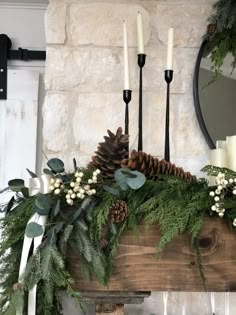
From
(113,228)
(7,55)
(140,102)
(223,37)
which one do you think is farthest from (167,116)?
(7,55)

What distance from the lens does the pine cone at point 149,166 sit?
1229 mm

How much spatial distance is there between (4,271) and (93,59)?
2.24ft

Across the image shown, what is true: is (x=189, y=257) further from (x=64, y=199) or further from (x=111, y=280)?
(x=64, y=199)

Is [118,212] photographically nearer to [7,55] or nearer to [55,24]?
[55,24]

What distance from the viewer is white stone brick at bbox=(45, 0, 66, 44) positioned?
4.98ft

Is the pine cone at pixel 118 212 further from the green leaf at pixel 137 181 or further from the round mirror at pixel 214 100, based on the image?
the round mirror at pixel 214 100

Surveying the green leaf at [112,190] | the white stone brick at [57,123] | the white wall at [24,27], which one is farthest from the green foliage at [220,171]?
the white wall at [24,27]

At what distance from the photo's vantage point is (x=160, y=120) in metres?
1.52

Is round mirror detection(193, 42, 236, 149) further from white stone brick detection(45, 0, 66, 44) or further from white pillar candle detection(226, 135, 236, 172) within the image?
white stone brick detection(45, 0, 66, 44)

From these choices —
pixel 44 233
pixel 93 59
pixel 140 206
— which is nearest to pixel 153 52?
→ pixel 93 59

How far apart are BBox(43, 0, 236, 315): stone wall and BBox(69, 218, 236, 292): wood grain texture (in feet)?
1.08

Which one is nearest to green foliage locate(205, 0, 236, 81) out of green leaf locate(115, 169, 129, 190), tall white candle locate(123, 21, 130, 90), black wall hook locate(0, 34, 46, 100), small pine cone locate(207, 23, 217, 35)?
small pine cone locate(207, 23, 217, 35)

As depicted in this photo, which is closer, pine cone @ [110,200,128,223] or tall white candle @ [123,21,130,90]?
pine cone @ [110,200,128,223]

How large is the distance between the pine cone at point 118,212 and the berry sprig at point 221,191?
0.68 feet
